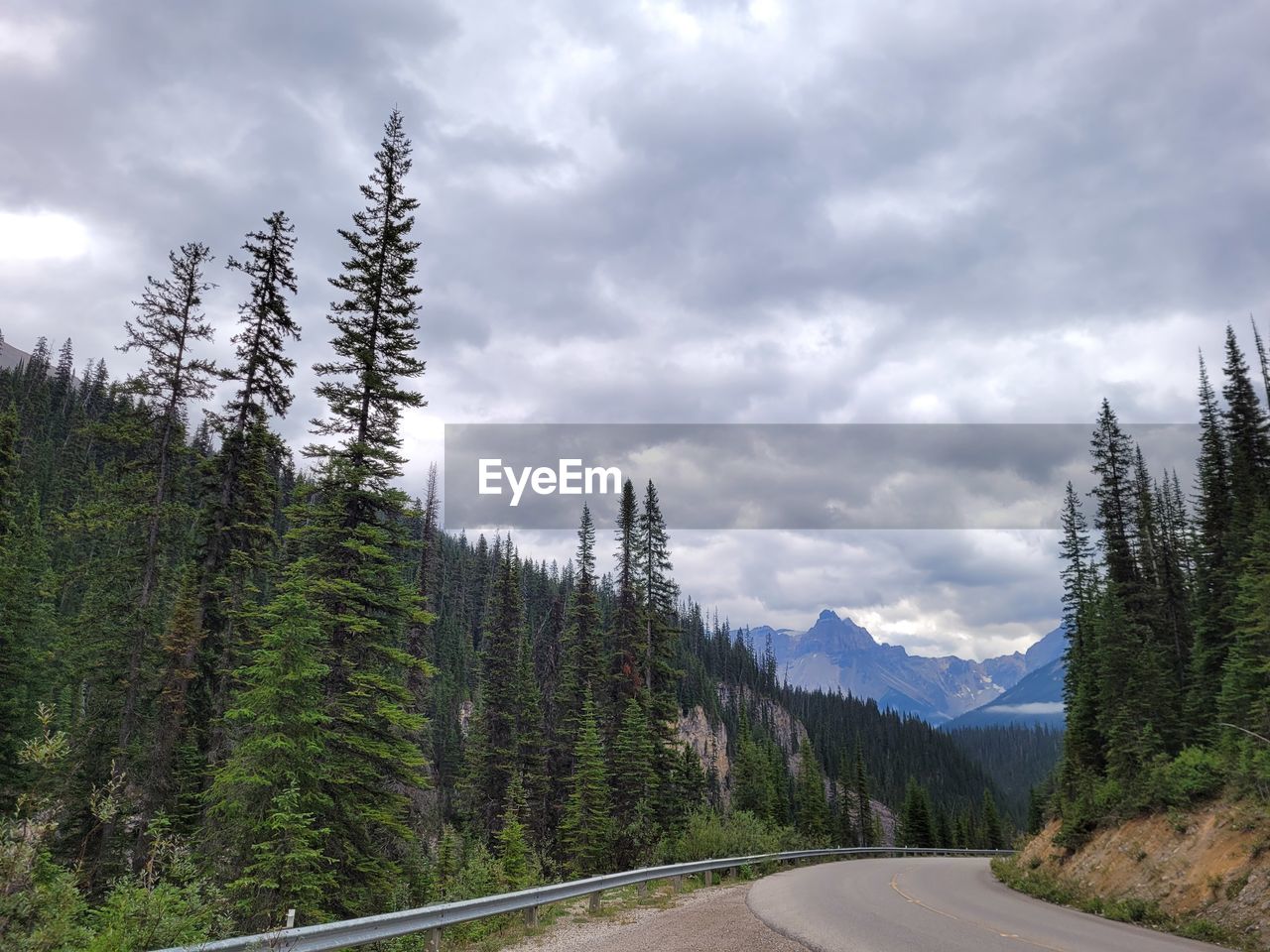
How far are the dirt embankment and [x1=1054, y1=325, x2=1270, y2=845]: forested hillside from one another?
89 cm

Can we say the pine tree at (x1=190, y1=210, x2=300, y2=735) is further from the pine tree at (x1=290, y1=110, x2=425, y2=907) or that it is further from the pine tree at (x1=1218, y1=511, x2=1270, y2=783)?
the pine tree at (x1=1218, y1=511, x2=1270, y2=783)

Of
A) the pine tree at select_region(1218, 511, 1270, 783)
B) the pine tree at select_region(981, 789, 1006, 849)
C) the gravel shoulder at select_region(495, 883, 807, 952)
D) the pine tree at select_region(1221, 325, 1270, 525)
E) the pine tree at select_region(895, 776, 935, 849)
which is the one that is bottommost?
the pine tree at select_region(981, 789, 1006, 849)

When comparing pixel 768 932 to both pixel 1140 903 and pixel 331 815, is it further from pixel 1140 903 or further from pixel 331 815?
pixel 1140 903

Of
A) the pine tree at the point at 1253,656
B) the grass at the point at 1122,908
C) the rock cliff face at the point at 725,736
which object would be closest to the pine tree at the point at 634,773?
the grass at the point at 1122,908

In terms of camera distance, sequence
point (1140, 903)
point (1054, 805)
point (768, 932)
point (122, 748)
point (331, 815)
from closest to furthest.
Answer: point (768, 932) < point (331, 815) < point (1140, 903) < point (122, 748) < point (1054, 805)

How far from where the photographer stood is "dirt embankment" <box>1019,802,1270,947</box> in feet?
48.5

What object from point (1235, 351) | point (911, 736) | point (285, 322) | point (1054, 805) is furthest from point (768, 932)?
point (911, 736)

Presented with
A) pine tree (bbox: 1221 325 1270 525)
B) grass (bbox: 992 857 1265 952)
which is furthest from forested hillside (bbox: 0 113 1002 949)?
pine tree (bbox: 1221 325 1270 525)

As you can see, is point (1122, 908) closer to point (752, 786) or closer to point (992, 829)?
point (752, 786)

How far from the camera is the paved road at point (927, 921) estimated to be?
36.3ft

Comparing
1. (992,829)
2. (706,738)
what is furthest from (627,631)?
(706,738)

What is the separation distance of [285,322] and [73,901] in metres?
22.0

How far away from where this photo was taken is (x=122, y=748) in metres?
21.4

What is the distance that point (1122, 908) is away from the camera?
1738 centimetres
